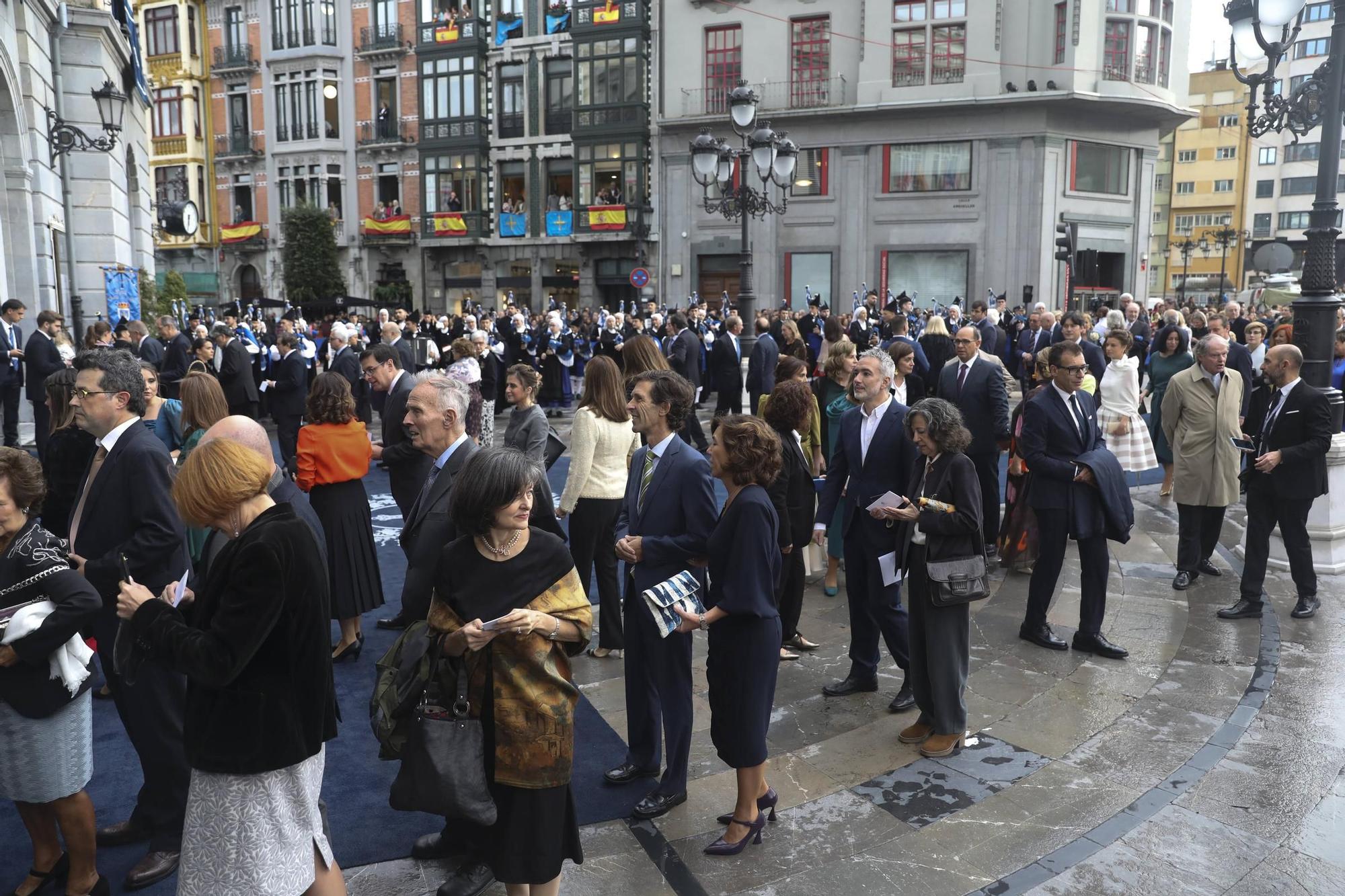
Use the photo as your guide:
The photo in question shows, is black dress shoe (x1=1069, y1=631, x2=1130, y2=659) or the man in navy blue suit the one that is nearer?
the man in navy blue suit

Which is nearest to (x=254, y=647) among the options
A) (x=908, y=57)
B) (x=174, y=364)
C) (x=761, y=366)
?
(x=761, y=366)

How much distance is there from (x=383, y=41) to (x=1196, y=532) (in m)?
40.8

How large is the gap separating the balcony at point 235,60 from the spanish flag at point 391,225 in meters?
8.77

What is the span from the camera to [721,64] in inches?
1362

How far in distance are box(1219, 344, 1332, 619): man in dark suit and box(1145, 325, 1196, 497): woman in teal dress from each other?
3120 mm

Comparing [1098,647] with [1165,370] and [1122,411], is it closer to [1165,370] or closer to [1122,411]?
[1122,411]

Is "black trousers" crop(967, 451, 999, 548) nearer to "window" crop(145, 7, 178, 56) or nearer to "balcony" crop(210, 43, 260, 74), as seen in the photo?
"balcony" crop(210, 43, 260, 74)

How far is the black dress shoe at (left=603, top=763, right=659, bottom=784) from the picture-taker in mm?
4578

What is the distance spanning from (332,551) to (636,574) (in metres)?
2.41

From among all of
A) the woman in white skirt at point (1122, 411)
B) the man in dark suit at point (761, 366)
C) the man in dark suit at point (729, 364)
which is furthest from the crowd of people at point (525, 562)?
the man in dark suit at point (729, 364)

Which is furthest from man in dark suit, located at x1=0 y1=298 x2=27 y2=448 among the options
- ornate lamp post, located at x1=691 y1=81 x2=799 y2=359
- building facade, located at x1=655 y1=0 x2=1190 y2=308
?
building facade, located at x1=655 y1=0 x2=1190 y2=308

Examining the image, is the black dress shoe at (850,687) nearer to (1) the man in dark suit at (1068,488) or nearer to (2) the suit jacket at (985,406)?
(1) the man in dark suit at (1068,488)

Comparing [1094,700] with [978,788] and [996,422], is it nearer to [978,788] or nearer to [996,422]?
[978,788]

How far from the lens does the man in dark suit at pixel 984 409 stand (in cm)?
766
